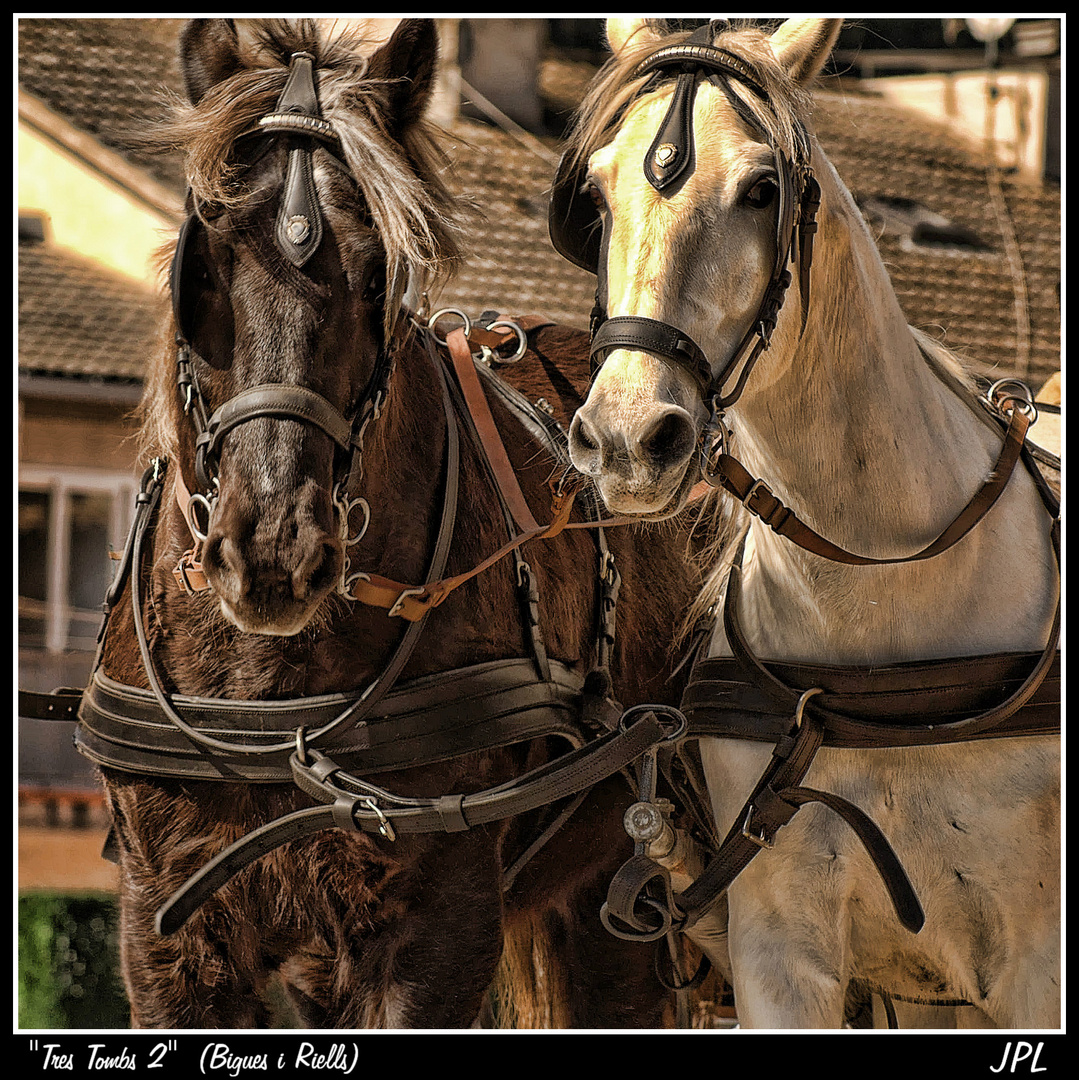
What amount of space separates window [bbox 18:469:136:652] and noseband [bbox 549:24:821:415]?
9.61 metres

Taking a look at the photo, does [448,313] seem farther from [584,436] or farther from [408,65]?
[584,436]

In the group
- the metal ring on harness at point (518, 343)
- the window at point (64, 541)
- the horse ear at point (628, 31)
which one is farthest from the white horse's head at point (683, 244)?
the window at point (64, 541)

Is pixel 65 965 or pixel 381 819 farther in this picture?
pixel 65 965

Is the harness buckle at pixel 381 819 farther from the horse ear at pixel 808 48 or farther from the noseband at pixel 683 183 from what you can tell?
the horse ear at pixel 808 48

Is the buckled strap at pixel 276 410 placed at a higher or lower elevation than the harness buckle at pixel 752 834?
higher

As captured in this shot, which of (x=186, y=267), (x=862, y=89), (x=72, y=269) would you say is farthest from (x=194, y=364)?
(x=862, y=89)

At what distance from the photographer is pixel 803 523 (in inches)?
108

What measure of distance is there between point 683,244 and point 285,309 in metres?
0.67

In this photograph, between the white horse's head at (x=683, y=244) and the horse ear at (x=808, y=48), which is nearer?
the white horse's head at (x=683, y=244)

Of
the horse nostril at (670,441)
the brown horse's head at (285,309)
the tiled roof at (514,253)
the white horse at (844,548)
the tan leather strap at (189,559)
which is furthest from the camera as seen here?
the tiled roof at (514,253)

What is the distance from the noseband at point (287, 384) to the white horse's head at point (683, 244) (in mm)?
436

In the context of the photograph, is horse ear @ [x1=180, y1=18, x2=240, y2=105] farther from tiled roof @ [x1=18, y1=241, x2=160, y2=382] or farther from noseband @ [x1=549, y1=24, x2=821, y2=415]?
tiled roof @ [x1=18, y1=241, x2=160, y2=382]

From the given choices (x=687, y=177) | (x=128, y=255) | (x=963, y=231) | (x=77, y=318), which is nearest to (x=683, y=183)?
(x=687, y=177)

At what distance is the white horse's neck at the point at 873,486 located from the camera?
270 cm
